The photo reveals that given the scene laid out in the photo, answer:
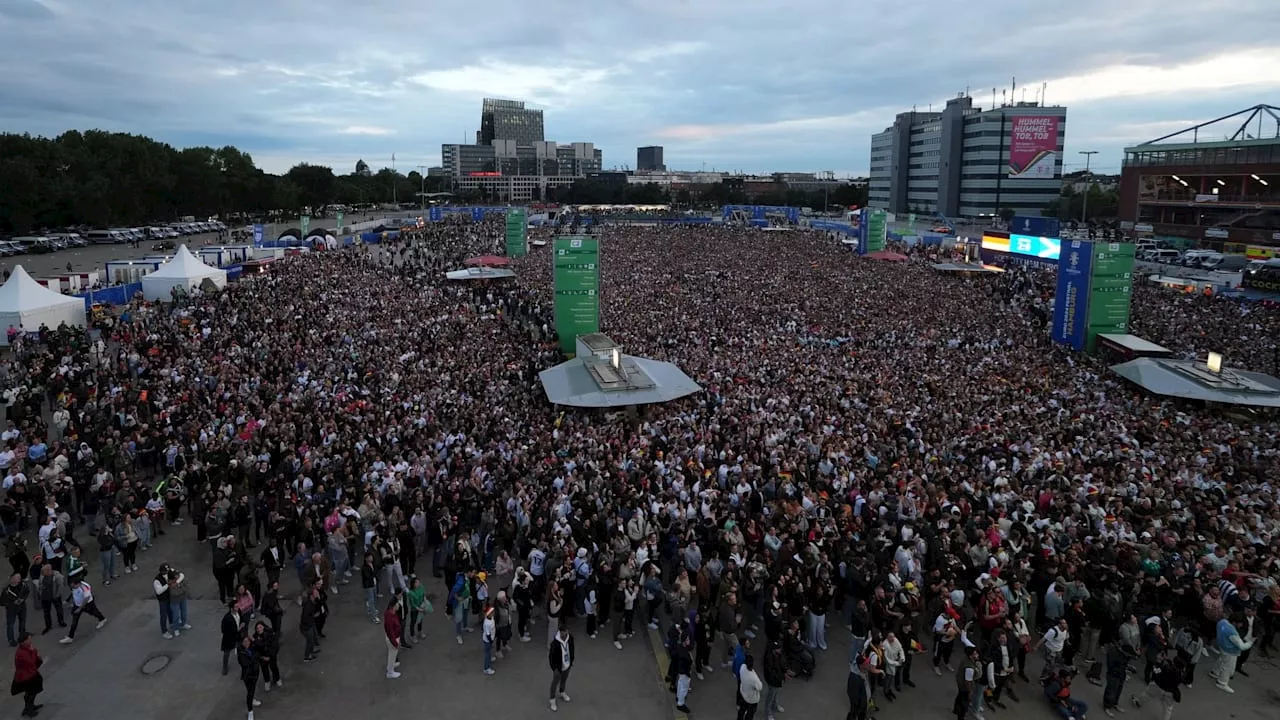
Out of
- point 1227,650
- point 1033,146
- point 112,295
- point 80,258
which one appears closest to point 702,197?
point 1033,146

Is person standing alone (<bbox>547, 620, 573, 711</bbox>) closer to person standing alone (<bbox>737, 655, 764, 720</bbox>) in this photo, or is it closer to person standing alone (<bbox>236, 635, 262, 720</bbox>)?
person standing alone (<bbox>737, 655, 764, 720</bbox>)

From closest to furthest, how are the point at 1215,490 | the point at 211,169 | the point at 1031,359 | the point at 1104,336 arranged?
the point at 1215,490 < the point at 1031,359 < the point at 1104,336 < the point at 211,169

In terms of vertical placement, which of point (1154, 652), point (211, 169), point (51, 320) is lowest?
point (1154, 652)

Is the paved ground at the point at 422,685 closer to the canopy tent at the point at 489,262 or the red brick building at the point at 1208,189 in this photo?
the canopy tent at the point at 489,262

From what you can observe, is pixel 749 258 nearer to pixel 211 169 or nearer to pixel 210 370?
pixel 210 370

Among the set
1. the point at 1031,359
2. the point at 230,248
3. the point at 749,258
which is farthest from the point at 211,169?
the point at 1031,359
